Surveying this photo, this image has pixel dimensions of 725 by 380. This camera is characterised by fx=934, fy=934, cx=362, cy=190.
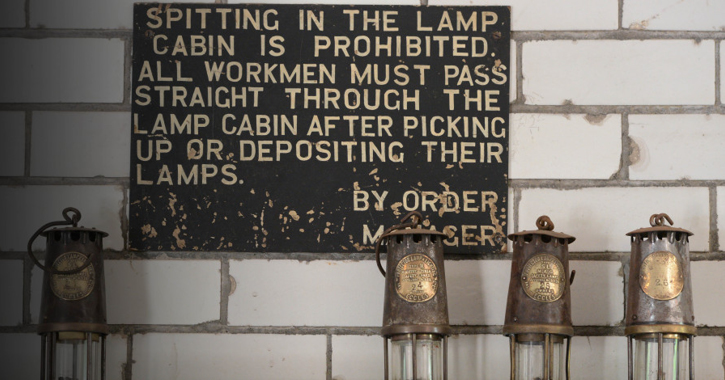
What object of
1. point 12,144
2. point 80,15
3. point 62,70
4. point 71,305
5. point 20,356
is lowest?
point 20,356

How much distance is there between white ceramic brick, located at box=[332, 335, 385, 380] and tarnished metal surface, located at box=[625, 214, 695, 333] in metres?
0.67

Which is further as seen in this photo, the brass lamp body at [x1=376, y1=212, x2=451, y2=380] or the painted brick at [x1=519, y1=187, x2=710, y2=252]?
the painted brick at [x1=519, y1=187, x2=710, y2=252]

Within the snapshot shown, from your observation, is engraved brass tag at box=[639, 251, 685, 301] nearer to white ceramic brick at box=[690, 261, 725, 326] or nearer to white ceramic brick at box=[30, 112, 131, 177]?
white ceramic brick at box=[690, 261, 725, 326]

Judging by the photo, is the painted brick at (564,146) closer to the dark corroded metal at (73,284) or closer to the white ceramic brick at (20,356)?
the dark corroded metal at (73,284)

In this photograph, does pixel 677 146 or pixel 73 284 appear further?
pixel 677 146

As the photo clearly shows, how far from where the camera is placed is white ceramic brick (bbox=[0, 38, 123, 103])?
2674mm

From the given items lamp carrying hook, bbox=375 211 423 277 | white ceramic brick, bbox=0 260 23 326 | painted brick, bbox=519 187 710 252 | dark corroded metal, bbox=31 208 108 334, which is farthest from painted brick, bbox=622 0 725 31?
white ceramic brick, bbox=0 260 23 326

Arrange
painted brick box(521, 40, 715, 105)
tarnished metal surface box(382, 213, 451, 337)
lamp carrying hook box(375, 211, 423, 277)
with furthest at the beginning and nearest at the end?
painted brick box(521, 40, 715, 105), lamp carrying hook box(375, 211, 423, 277), tarnished metal surface box(382, 213, 451, 337)

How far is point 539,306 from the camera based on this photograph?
7.70ft

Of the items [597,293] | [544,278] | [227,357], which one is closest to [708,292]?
[597,293]

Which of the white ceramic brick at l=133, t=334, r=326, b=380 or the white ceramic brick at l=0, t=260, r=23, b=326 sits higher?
the white ceramic brick at l=0, t=260, r=23, b=326

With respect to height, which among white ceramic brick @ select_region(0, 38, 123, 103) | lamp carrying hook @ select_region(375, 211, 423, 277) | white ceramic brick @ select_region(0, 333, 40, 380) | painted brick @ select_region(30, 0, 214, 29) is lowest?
white ceramic brick @ select_region(0, 333, 40, 380)

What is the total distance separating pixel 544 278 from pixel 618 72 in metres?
0.69

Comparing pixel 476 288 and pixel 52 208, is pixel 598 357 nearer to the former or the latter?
pixel 476 288
